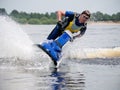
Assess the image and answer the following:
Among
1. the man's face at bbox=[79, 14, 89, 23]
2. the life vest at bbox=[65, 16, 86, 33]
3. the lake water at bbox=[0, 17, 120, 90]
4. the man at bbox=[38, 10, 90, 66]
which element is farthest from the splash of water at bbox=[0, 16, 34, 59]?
the man's face at bbox=[79, 14, 89, 23]

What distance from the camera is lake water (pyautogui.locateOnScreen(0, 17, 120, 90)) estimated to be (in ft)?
34.5

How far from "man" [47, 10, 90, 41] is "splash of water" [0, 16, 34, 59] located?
5.34ft

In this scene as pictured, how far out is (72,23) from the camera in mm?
14211

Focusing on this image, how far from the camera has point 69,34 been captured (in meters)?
14.3

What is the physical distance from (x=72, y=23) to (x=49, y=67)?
1507 millimetres

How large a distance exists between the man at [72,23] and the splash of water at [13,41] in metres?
1.63

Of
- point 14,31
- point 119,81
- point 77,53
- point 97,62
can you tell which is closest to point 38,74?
point 119,81

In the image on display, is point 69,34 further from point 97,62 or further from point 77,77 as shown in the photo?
point 77,77

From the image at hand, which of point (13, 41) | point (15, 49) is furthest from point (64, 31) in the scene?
point (13, 41)

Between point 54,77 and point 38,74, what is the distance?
0.69 metres

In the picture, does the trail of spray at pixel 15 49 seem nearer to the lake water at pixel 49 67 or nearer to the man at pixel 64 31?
the lake water at pixel 49 67

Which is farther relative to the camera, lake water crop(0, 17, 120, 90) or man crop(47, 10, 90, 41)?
man crop(47, 10, 90, 41)

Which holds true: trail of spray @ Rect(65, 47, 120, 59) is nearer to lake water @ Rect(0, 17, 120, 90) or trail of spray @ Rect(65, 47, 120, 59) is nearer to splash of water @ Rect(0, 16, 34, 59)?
lake water @ Rect(0, 17, 120, 90)

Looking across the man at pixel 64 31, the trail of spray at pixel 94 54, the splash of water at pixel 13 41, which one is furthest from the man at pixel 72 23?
the splash of water at pixel 13 41
